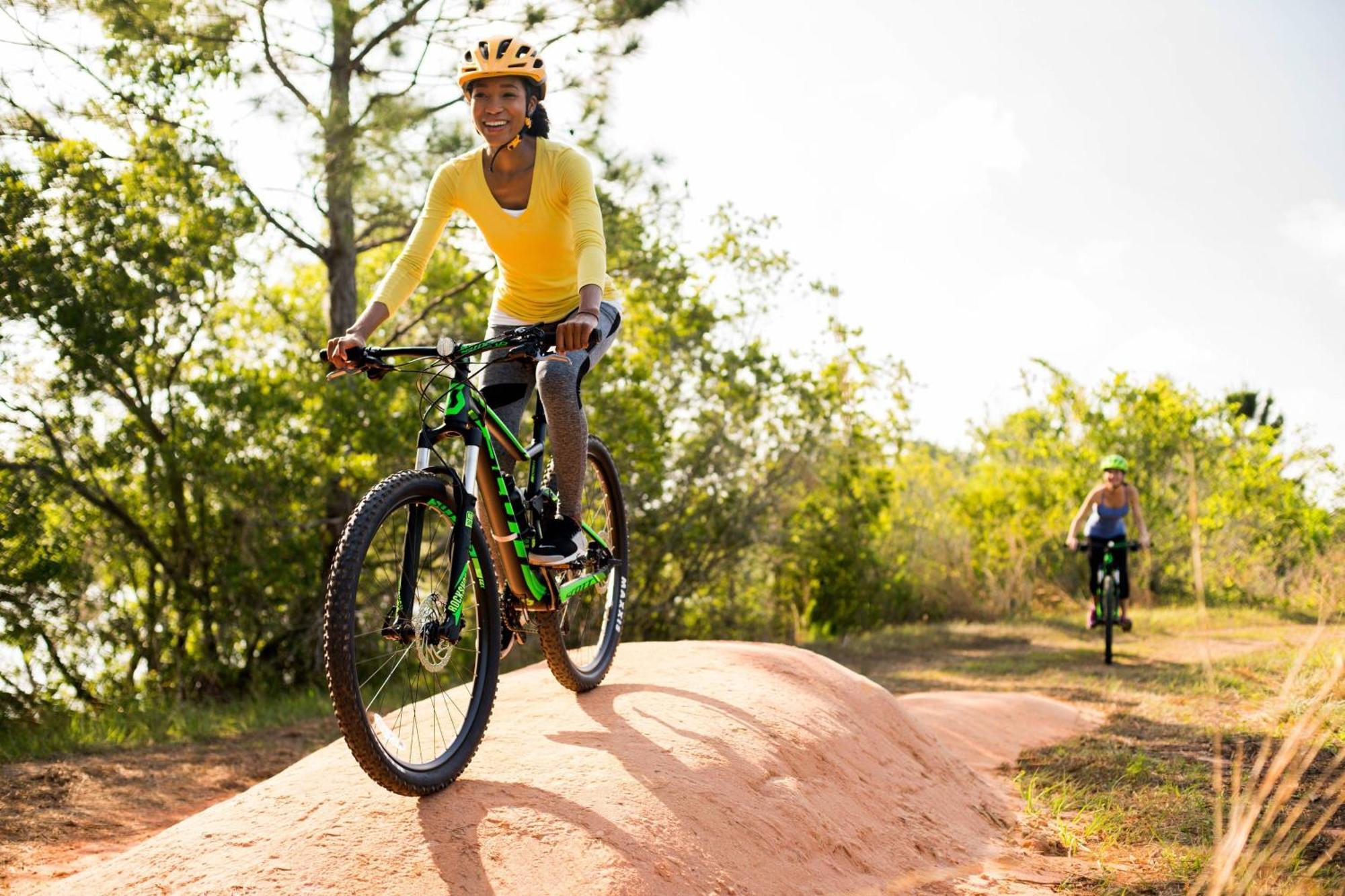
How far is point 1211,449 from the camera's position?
48.6ft

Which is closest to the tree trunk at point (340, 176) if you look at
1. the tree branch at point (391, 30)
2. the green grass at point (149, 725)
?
the tree branch at point (391, 30)

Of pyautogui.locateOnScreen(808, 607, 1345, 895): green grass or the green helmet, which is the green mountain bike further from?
the green helmet

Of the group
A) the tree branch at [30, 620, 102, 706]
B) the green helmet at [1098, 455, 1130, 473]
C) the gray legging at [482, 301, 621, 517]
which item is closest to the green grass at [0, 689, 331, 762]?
the tree branch at [30, 620, 102, 706]

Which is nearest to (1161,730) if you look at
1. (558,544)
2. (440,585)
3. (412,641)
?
(558,544)

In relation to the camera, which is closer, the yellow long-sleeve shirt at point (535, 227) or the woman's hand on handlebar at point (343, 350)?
the woman's hand on handlebar at point (343, 350)

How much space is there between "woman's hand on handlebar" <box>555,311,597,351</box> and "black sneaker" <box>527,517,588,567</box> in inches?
32.7

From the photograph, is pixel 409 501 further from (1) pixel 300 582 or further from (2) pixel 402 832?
(1) pixel 300 582

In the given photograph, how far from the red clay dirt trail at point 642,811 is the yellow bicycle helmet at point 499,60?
227cm

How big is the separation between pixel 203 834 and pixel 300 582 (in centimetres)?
708

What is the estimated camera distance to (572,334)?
3.54m

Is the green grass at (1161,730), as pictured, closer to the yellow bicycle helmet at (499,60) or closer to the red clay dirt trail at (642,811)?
the red clay dirt trail at (642,811)

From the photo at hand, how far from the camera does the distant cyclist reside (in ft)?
33.2

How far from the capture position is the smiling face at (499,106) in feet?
12.8

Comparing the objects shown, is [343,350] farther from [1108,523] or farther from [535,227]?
[1108,523]
